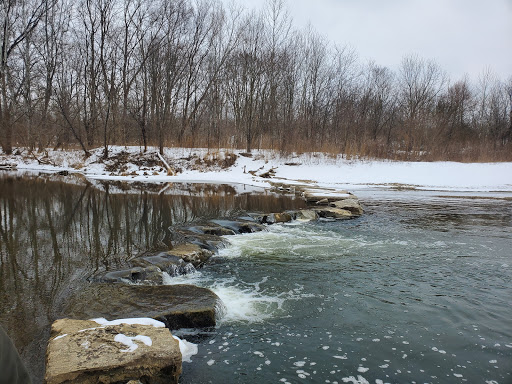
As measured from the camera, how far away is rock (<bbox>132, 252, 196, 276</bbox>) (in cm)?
589

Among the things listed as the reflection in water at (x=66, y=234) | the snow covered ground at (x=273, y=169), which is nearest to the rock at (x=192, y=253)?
the reflection in water at (x=66, y=234)

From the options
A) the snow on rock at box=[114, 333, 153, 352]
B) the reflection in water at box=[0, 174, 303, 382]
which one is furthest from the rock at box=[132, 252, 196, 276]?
the snow on rock at box=[114, 333, 153, 352]

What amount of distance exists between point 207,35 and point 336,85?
1249 cm

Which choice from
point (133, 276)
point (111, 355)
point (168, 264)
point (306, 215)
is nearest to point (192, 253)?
point (168, 264)

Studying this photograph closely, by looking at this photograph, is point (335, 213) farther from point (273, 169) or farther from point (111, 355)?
point (273, 169)

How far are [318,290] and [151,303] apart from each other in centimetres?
250

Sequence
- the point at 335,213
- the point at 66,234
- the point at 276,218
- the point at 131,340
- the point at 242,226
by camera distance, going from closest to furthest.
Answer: the point at 131,340, the point at 66,234, the point at 242,226, the point at 276,218, the point at 335,213

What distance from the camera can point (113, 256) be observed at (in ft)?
21.3

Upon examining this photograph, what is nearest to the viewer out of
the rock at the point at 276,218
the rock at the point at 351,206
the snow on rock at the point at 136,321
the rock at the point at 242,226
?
the snow on rock at the point at 136,321

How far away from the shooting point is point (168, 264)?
6.00 m

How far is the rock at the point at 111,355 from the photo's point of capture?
282cm

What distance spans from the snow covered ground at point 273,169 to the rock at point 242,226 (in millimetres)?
10421

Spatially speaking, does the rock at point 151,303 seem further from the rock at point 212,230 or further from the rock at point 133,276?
the rock at point 212,230

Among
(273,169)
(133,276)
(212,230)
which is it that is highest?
(273,169)
